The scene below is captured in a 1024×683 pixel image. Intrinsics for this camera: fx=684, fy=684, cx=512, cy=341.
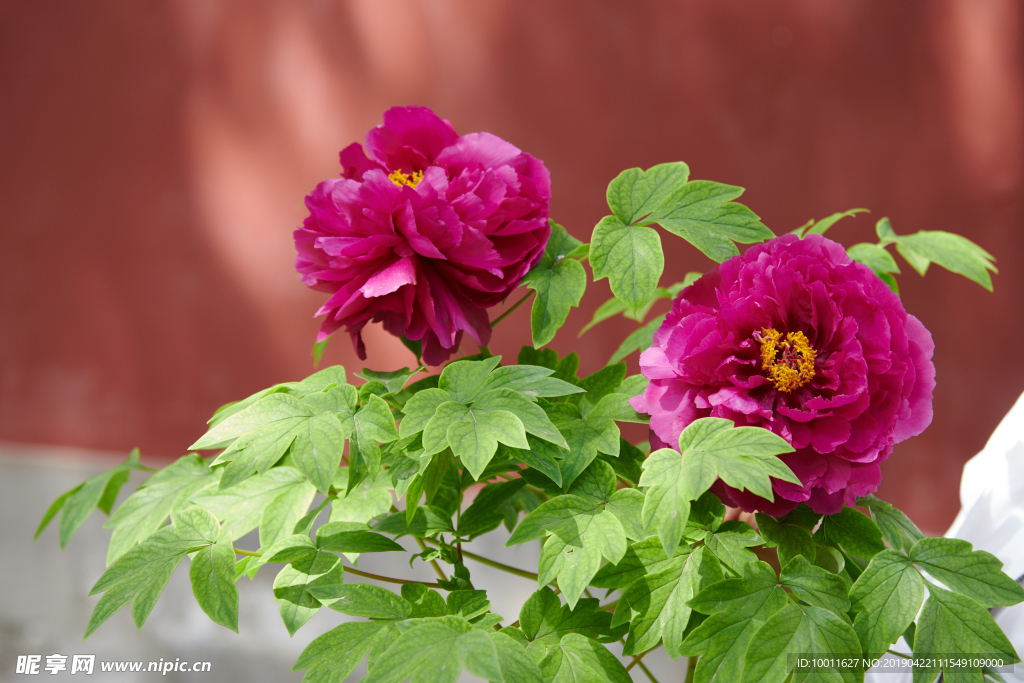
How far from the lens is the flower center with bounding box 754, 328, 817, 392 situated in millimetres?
345

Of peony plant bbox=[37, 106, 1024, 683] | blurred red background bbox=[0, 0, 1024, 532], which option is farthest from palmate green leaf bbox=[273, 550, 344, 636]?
blurred red background bbox=[0, 0, 1024, 532]

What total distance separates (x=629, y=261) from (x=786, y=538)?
171mm

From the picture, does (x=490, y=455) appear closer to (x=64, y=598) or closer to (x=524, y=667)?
(x=524, y=667)

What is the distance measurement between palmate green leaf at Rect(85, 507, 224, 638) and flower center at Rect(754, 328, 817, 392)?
31 centimetres

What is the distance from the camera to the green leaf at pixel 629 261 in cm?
38

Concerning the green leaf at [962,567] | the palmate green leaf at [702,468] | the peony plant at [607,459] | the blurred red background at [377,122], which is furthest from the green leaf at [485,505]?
the blurred red background at [377,122]

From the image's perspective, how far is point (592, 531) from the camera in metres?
0.34

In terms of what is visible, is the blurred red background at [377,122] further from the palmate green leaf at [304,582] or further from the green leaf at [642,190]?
the palmate green leaf at [304,582]

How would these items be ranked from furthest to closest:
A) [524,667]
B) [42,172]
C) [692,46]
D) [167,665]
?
1. [42,172]
2. [692,46]
3. [167,665]
4. [524,667]

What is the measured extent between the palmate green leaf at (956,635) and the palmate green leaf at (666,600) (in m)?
0.10

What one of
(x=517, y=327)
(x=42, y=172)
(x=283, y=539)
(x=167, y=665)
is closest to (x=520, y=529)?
(x=283, y=539)

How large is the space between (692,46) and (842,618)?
3.06ft

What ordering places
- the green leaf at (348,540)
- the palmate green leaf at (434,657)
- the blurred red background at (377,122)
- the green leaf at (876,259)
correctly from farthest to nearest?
the blurred red background at (377,122)
the green leaf at (876,259)
the green leaf at (348,540)
the palmate green leaf at (434,657)

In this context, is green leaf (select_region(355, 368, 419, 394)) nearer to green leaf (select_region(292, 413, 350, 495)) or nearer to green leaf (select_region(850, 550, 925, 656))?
green leaf (select_region(292, 413, 350, 495))
